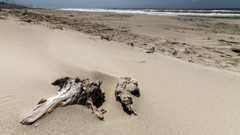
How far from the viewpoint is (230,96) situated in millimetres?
1962

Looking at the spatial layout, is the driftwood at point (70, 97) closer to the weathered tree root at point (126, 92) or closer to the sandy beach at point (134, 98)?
the sandy beach at point (134, 98)

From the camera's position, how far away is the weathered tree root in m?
1.55

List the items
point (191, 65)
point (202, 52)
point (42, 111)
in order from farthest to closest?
point (202, 52) → point (191, 65) → point (42, 111)

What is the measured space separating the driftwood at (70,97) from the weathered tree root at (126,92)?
0.26 metres

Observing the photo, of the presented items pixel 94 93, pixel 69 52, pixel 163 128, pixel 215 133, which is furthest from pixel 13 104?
pixel 215 133

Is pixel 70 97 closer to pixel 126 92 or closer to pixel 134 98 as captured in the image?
pixel 126 92

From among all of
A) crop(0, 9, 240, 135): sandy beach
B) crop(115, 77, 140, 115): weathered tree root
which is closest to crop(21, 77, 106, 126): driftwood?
crop(0, 9, 240, 135): sandy beach

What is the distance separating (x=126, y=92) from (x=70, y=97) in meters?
0.76

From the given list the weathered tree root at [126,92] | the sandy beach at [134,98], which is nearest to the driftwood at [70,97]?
the sandy beach at [134,98]

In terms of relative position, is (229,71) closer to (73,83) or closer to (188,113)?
(188,113)

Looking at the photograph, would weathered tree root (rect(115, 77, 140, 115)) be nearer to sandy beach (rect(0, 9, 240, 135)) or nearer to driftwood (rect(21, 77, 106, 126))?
sandy beach (rect(0, 9, 240, 135))

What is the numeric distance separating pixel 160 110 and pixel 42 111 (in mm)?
1463

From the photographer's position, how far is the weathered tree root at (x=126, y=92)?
155 cm

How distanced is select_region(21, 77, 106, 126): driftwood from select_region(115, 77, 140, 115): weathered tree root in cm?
26
